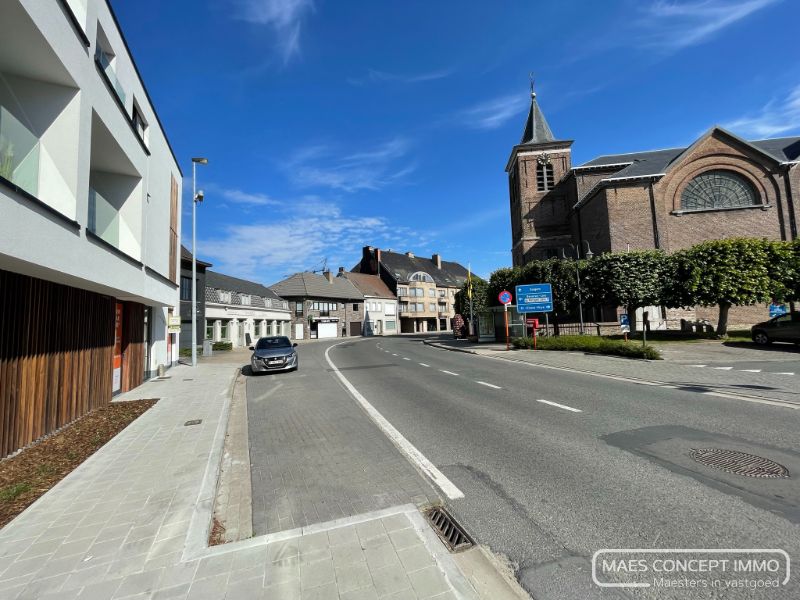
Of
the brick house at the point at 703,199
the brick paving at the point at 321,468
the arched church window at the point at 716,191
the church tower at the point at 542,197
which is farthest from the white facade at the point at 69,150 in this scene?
the arched church window at the point at 716,191

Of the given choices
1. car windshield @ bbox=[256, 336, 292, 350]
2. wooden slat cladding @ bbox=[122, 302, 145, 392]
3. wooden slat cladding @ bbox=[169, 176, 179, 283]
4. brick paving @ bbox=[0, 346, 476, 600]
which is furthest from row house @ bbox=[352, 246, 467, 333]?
brick paving @ bbox=[0, 346, 476, 600]

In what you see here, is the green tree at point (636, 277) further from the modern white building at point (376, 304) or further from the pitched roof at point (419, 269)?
the pitched roof at point (419, 269)

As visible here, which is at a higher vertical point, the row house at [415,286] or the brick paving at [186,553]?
the row house at [415,286]

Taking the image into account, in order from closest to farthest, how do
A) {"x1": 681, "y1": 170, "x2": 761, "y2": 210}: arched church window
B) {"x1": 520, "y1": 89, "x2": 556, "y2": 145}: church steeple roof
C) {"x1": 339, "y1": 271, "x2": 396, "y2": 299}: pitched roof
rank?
{"x1": 681, "y1": 170, "x2": 761, "y2": 210}: arched church window
{"x1": 520, "y1": 89, "x2": 556, "y2": 145}: church steeple roof
{"x1": 339, "y1": 271, "x2": 396, "y2": 299}: pitched roof

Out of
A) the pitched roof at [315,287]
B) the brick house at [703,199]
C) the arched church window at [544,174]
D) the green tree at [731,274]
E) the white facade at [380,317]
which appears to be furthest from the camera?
the white facade at [380,317]

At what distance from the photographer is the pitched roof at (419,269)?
226 feet

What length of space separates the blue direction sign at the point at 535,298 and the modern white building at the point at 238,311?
25.6 meters


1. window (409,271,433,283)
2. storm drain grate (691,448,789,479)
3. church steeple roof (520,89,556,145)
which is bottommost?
storm drain grate (691,448,789,479)

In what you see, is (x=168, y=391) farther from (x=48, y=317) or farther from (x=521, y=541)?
(x=521, y=541)

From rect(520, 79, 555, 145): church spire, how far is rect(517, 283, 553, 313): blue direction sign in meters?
29.8

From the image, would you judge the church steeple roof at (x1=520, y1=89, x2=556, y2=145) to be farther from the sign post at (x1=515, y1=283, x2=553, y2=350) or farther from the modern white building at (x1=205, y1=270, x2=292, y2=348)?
the modern white building at (x1=205, y1=270, x2=292, y2=348)

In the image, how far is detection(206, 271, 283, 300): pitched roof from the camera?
117ft

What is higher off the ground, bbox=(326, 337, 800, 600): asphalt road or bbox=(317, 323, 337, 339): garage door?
bbox=(317, 323, 337, 339): garage door

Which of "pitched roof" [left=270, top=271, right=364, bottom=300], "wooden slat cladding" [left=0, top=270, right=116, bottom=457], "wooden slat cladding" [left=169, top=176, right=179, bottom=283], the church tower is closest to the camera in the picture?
"wooden slat cladding" [left=0, top=270, right=116, bottom=457]
